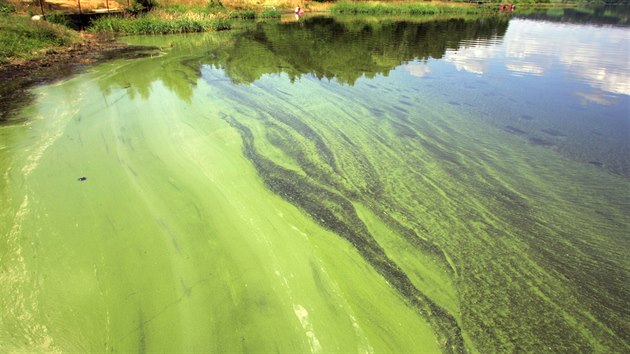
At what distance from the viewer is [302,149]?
394 cm

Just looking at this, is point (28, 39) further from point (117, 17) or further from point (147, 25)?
point (117, 17)

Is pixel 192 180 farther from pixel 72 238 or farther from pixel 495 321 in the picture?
pixel 495 321

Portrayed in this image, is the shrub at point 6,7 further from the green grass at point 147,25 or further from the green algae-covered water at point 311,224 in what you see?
the green algae-covered water at point 311,224

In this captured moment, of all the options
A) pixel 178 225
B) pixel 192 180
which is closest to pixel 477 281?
pixel 178 225

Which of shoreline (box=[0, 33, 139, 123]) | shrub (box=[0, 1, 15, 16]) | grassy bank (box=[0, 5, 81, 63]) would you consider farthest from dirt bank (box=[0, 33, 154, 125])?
shrub (box=[0, 1, 15, 16])

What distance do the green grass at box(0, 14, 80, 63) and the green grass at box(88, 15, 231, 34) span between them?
2660 millimetres

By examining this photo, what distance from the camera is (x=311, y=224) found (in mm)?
2686

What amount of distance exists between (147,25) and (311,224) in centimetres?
1366

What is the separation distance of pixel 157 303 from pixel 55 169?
2.34 m

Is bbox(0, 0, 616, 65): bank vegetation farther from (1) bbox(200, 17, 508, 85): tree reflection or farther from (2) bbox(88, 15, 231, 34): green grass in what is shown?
(1) bbox(200, 17, 508, 85): tree reflection

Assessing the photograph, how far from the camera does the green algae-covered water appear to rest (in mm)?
1823

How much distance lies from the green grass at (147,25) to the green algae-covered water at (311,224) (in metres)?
8.20

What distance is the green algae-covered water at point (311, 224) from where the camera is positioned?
71.8 inches

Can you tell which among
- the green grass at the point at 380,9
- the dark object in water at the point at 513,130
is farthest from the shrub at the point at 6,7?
the green grass at the point at 380,9
